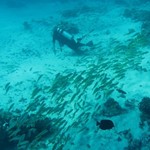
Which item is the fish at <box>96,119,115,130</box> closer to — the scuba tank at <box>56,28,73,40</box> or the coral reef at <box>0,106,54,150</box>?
the coral reef at <box>0,106,54,150</box>

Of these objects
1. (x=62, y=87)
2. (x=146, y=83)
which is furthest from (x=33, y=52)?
(x=146, y=83)

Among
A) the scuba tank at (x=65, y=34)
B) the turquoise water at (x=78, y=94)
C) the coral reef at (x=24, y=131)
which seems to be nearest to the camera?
the turquoise water at (x=78, y=94)

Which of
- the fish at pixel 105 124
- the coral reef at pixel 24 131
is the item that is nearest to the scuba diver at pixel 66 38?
the coral reef at pixel 24 131

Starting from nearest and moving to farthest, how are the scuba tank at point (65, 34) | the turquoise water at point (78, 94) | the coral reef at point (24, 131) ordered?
the turquoise water at point (78, 94)
the coral reef at point (24, 131)
the scuba tank at point (65, 34)

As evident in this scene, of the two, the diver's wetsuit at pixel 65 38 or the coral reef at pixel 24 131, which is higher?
the diver's wetsuit at pixel 65 38

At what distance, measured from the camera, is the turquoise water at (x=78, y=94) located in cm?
759

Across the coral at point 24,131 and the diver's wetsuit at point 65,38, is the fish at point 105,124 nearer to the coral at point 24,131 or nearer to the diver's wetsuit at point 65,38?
the coral at point 24,131

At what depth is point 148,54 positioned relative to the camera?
41.6 feet

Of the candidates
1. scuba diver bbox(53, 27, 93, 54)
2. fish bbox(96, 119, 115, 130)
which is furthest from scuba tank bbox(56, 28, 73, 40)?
fish bbox(96, 119, 115, 130)

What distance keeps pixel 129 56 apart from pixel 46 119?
688 centimetres

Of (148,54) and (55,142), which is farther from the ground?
(148,54)

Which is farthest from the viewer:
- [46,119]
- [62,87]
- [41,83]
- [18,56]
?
[18,56]

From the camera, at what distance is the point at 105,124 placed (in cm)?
775

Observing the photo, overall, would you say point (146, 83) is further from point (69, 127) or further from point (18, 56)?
point (18, 56)
